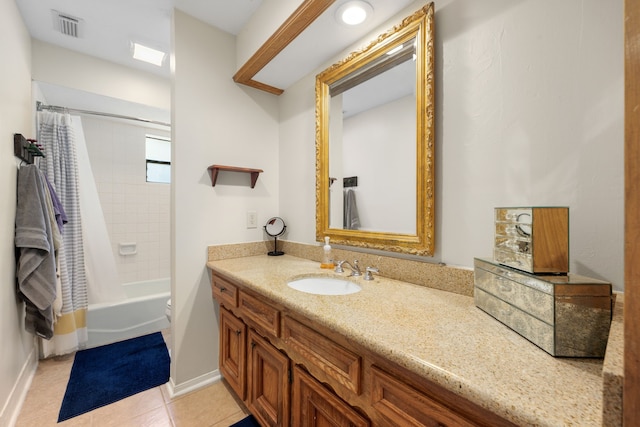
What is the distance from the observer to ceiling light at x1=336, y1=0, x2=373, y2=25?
4.03 feet

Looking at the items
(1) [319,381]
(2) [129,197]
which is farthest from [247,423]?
(2) [129,197]

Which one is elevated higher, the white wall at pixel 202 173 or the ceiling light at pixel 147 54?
the ceiling light at pixel 147 54

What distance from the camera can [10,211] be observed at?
1.50 metres

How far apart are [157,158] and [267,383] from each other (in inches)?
121

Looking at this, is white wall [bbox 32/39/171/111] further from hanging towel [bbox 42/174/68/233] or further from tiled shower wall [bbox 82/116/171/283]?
hanging towel [bbox 42/174/68/233]

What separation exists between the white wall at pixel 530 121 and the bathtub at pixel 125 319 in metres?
2.67

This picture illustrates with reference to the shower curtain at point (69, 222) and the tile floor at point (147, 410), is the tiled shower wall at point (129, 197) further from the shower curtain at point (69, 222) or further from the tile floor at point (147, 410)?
the tile floor at point (147, 410)

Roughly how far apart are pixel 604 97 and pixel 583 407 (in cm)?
82

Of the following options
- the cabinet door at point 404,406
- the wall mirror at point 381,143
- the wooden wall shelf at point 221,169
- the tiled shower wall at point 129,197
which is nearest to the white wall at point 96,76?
the tiled shower wall at point 129,197

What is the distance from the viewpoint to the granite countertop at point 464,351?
0.45 metres

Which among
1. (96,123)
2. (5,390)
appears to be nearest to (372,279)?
(5,390)

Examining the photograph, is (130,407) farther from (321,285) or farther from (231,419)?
(321,285)

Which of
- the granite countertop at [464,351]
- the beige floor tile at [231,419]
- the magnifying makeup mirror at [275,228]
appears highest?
the magnifying makeup mirror at [275,228]

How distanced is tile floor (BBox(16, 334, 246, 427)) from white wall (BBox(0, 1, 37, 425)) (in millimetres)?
94
